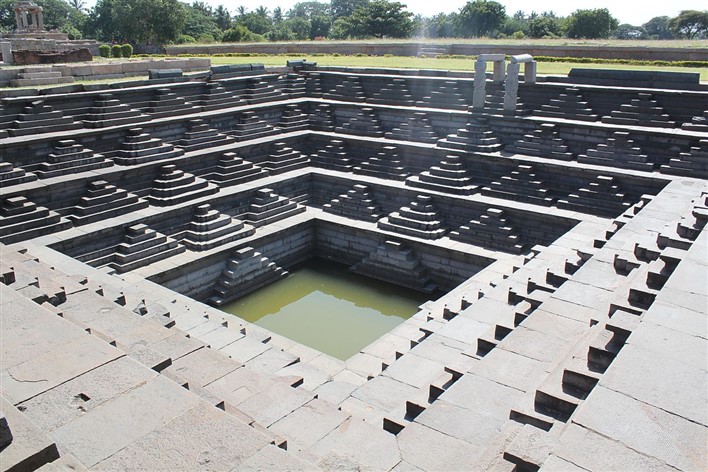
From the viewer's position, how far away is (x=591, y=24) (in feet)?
157

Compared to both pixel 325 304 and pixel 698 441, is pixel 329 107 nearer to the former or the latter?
pixel 325 304

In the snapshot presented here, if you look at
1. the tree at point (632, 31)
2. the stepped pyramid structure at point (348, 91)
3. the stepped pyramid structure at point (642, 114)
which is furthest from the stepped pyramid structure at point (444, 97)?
the tree at point (632, 31)

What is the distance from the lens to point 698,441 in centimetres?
371

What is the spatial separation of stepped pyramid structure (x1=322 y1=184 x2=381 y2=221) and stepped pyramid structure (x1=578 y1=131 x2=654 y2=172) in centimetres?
469

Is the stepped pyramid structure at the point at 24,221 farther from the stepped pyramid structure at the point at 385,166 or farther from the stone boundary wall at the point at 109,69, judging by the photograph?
the stepped pyramid structure at the point at 385,166

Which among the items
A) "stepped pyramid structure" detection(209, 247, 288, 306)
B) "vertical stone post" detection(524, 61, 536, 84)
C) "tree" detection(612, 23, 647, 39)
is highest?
"tree" detection(612, 23, 647, 39)

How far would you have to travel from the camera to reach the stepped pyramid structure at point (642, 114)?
1294 centimetres

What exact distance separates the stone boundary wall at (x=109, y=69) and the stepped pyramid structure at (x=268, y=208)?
755 cm

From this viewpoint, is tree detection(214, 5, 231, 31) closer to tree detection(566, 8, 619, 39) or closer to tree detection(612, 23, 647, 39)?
tree detection(566, 8, 619, 39)

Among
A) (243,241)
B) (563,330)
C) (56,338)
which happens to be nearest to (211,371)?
(56,338)

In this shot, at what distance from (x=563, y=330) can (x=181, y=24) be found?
37277 mm

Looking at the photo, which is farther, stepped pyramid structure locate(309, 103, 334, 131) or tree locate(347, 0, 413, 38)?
tree locate(347, 0, 413, 38)

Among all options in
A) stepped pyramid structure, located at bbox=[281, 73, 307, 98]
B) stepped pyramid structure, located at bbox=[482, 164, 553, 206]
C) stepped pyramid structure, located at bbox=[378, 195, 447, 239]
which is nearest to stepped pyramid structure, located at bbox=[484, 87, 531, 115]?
stepped pyramid structure, located at bbox=[482, 164, 553, 206]

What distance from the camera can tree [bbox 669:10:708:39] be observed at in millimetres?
52237
